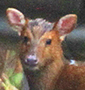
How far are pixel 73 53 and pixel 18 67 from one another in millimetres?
191

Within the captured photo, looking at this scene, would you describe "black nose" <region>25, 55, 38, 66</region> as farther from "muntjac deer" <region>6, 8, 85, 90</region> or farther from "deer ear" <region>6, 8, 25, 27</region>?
"deer ear" <region>6, 8, 25, 27</region>

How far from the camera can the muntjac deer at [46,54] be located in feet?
2.64

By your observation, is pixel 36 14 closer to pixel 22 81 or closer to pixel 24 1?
pixel 24 1

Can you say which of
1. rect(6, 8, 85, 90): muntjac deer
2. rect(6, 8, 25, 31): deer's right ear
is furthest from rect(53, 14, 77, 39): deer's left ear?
rect(6, 8, 25, 31): deer's right ear

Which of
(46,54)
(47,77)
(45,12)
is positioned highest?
(45,12)

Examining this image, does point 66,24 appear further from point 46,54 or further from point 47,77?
point 47,77

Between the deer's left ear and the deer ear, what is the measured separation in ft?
0.37

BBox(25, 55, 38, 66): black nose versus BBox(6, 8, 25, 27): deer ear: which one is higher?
BBox(6, 8, 25, 27): deer ear

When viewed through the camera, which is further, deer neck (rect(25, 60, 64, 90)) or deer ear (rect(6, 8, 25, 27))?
deer neck (rect(25, 60, 64, 90))

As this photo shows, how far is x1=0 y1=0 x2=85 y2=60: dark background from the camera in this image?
2.72 feet

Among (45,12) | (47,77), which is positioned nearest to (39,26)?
(45,12)

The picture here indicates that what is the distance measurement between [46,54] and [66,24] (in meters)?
0.11

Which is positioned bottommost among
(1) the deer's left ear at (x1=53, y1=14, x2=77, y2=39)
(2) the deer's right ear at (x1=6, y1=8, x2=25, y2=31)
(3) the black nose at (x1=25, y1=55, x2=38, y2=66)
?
(3) the black nose at (x1=25, y1=55, x2=38, y2=66)

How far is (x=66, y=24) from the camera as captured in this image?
32.9 inches
